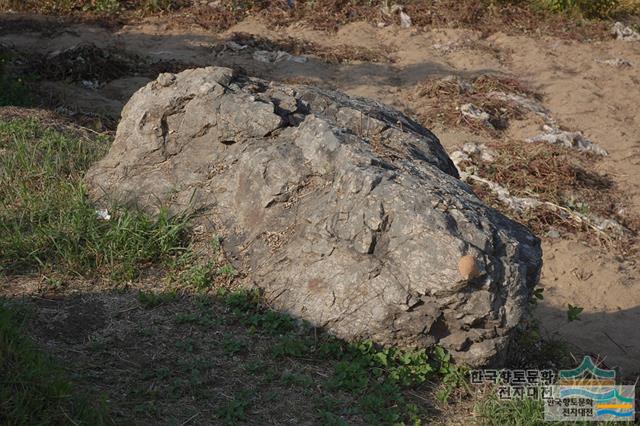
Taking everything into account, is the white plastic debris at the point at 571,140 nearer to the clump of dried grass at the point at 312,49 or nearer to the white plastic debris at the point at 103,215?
the clump of dried grass at the point at 312,49

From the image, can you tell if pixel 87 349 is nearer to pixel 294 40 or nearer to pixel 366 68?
pixel 366 68

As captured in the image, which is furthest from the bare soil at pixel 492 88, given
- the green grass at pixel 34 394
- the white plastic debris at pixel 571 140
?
the green grass at pixel 34 394

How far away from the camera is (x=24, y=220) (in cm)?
480

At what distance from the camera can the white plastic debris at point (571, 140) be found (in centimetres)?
865

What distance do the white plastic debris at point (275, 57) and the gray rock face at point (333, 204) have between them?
5.23 metres

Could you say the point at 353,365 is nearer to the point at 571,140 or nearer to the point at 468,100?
the point at 571,140

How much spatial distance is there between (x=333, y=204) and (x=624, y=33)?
886 cm

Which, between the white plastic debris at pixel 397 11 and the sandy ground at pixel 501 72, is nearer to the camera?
the sandy ground at pixel 501 72

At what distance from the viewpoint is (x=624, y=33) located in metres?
11.7

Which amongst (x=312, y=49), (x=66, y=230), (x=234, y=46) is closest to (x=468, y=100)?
(x=312, y=49)

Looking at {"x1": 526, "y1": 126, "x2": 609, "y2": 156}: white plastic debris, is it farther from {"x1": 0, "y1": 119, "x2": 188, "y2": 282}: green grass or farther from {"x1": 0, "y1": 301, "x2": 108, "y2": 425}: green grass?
{"x1": 0, "y1": 301, "x2": 108, "y2": 425}: green grass

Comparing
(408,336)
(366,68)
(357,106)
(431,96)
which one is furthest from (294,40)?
(408,336)

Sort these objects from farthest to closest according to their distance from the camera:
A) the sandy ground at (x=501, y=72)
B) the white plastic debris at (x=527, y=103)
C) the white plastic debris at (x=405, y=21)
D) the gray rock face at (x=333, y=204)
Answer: the white plastic debris at (x=405, y=21) → the white plastic debris at (x=527, y=103) → the sandy ground at (x=501, y=72) → the gray rock face at (x=333, y=204)

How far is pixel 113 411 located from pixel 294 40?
8.24 m
